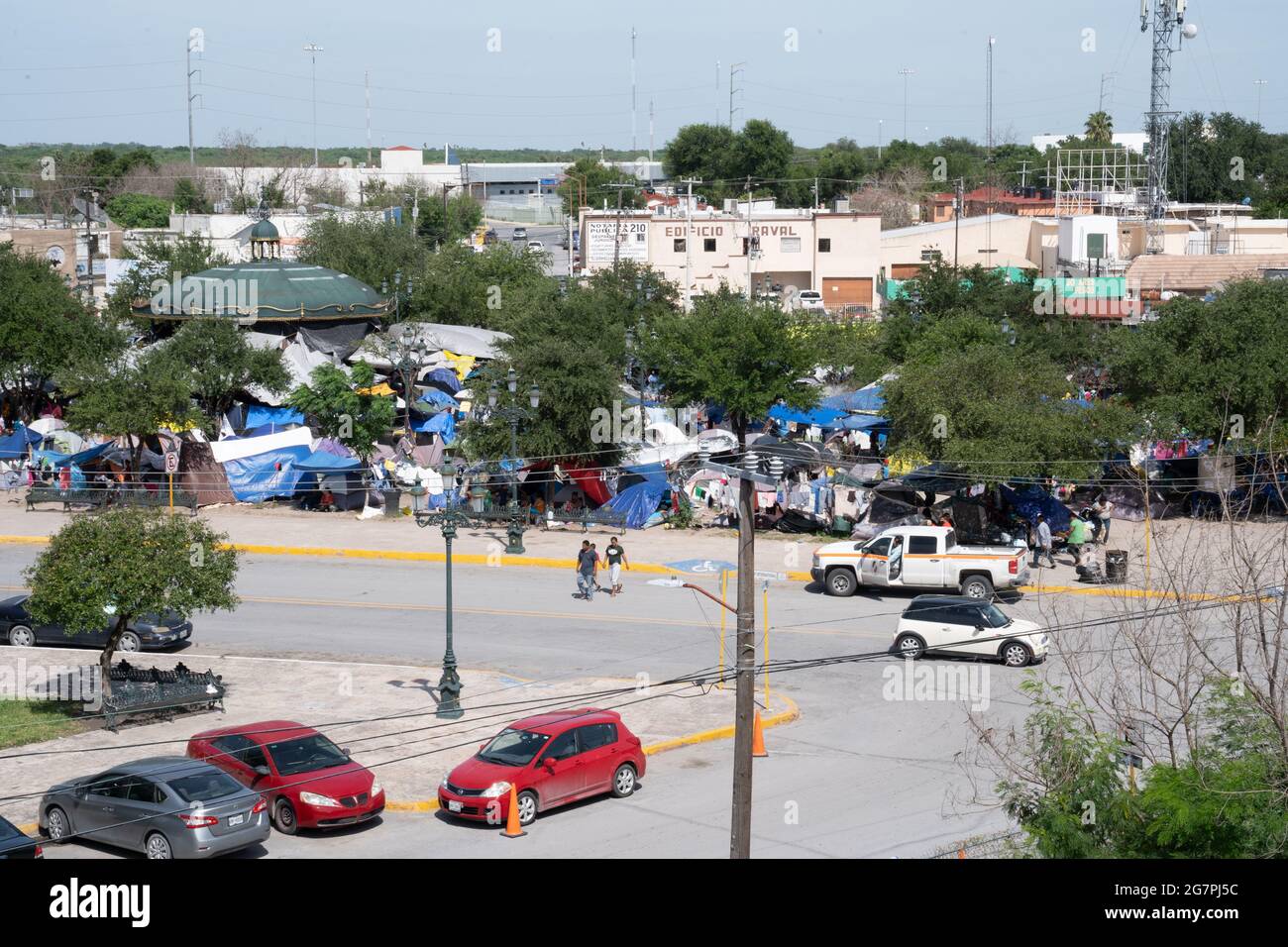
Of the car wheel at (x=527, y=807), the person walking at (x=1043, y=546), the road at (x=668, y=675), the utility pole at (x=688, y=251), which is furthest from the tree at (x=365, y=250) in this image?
the car wheel at (x=527, y=807)

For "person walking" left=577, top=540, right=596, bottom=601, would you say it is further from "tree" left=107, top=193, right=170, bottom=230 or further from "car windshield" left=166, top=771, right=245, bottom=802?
"tree" left=107, top=193, right=170, bottom=230

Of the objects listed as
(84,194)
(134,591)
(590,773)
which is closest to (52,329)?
(134,591)

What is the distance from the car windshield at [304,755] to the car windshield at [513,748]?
5.99 feet

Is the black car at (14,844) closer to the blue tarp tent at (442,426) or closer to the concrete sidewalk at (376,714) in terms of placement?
the concrete sidewalk at (376,714)

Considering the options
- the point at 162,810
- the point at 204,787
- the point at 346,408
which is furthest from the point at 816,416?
the point at 162,810

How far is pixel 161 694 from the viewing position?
2138 cm

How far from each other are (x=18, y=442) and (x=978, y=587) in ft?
97.8

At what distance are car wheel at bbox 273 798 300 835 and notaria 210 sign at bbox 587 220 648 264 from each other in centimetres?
6470

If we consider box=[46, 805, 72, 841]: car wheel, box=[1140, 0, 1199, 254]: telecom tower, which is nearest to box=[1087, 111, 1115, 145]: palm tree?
box=[1140, 0, 1199, 254]: telecom tower

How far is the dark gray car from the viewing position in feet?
49.7

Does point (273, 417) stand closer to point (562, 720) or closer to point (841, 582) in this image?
point (841, 582)

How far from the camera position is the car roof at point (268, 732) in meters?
17.5

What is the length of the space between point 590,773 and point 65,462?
26947 mm
